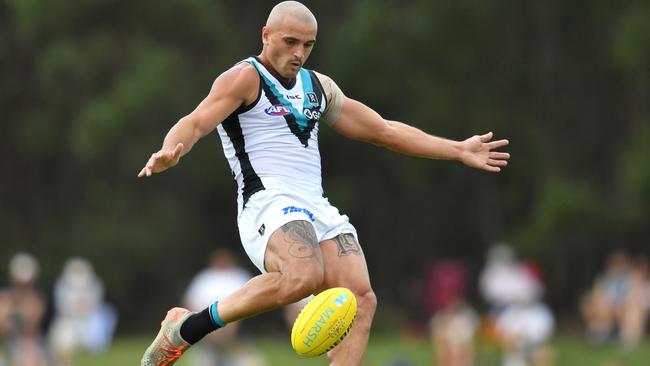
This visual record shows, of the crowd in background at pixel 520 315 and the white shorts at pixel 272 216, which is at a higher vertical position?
the white shorts at pixel 272 216

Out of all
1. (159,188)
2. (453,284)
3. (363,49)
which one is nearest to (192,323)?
(453,284)

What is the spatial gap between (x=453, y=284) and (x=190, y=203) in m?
7.50

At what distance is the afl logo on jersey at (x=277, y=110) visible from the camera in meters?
8.03

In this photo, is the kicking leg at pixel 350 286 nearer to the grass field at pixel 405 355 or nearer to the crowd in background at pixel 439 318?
the crowd in background at pixel 439 318

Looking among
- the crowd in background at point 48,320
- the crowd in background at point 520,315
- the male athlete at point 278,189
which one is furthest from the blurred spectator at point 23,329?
the male athlete at point 278,189

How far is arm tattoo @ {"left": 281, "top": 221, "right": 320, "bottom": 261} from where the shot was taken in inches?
307

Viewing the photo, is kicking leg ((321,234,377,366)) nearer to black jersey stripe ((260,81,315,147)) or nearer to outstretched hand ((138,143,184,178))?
black jersey stripe ((260,81,315,147))

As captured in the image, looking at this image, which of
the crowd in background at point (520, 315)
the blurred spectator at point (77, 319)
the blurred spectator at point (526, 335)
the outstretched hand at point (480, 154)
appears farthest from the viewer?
the blurred spectator at point (77, 319)

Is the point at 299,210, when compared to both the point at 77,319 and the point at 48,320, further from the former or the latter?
the point at 77,319

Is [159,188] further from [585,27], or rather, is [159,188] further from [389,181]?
[585,27]

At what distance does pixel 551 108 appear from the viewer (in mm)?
31016

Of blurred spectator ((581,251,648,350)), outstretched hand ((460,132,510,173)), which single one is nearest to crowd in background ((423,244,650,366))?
blurred spectator ((581,251,648,350))

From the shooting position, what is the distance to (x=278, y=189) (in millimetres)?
8039

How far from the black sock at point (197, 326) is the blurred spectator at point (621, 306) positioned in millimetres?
14844
